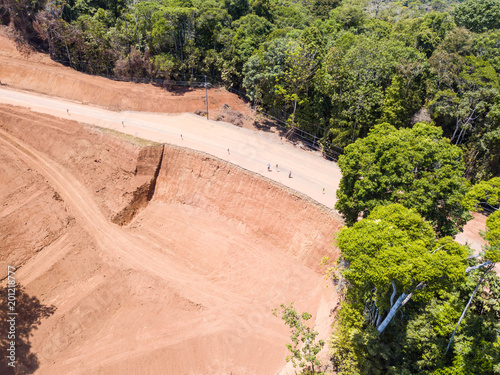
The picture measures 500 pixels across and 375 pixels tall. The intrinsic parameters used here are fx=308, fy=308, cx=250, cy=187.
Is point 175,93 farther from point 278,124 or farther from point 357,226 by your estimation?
point 357,226

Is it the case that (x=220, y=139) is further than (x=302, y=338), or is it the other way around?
(x=220, y=139)

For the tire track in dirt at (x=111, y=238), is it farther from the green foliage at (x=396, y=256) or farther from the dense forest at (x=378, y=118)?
the green foliage at (x=396, y=256)

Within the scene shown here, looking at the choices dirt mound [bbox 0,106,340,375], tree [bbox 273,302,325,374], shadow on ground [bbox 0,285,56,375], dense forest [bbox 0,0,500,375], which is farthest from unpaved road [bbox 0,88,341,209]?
shadow on ground [bbox 0,285,56,375]

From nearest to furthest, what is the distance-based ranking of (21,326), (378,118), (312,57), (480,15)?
1. (21,326)
2. (378,118)
3. (312,57)
4. (480,15)

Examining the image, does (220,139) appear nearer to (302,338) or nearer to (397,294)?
(302,338)

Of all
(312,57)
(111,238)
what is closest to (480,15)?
(312,57)

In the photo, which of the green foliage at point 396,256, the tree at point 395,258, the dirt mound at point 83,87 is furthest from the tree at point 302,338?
the dirt mound at point 83,87
